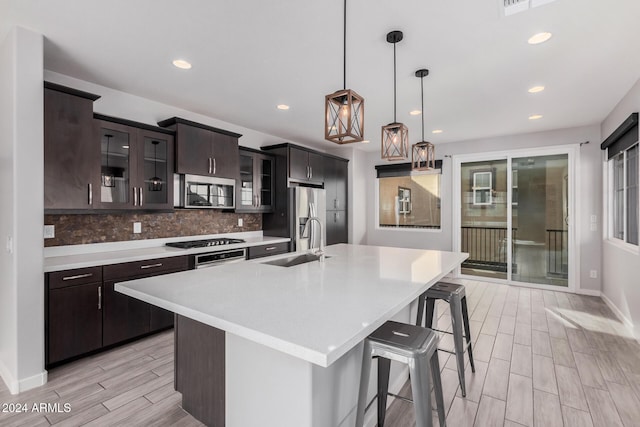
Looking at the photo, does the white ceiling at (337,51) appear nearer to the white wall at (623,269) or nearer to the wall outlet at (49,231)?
the white wall at (623,269)

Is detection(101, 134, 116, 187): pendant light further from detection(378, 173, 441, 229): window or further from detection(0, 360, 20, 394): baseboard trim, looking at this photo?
detection(378, 173, 441, 229): window

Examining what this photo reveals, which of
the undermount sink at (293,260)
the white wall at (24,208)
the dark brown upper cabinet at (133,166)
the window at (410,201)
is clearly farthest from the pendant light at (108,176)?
the window at (410,201)

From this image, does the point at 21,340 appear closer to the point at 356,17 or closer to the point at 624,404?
the point at 356,17

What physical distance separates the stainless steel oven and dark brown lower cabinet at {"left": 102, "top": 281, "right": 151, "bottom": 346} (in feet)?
2.12

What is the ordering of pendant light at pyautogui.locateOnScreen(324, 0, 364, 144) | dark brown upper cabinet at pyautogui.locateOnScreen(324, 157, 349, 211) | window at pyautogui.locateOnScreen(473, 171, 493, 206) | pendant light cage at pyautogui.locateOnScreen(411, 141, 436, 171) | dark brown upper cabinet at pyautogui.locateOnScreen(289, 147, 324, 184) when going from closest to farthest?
pendant light at pyautogui.locateOnScreen(324, 0, 364, 144), pendant light cage at pyautogui.locateOnScreen(411, 141, 436, 171), dark brown upper cabinet at pyautogui.locateOnScreen(289, 147, 324, 184), window at pyautogui.locateOnScreen(473, 171, 493, 206), dark brown upper cabinet at pyautogui.locateOnScreen(324, 157, 349, 211)

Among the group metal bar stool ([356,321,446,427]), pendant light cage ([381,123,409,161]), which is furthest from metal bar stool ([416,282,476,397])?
pendant light cage ([381,123,409,161])

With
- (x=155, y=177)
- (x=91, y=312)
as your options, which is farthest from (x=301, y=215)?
(x=91, y=312)

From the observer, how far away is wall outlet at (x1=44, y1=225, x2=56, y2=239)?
9.21ft

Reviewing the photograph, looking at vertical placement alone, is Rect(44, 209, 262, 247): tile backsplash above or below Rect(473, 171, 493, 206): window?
below

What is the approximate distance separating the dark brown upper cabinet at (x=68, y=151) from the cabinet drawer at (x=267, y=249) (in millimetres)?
1830

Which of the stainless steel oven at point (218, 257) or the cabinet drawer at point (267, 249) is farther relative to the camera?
the cabinet drawer at point (267, 249)

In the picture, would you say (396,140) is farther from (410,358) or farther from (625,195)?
(625,195)

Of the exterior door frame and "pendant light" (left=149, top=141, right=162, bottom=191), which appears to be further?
the exterior door frame

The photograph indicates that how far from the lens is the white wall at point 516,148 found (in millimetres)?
4605
